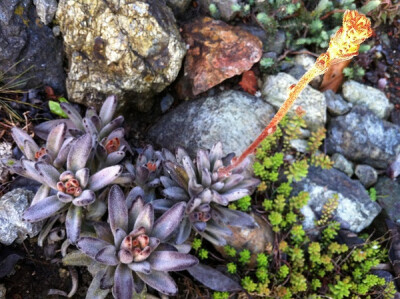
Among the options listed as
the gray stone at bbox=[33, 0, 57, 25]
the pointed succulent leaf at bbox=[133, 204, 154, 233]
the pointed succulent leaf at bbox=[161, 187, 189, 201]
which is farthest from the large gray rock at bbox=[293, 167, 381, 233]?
the gray stone at bbox=[33, 0, 57, 25]

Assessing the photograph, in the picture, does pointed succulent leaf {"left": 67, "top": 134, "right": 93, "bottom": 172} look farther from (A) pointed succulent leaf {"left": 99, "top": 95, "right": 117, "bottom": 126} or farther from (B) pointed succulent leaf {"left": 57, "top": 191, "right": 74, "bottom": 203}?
→ (A) pointed succulent leaf {"left": 99, "top": 95, "right": 117, "bottom": 126}

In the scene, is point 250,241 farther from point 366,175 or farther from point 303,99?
point 303,99

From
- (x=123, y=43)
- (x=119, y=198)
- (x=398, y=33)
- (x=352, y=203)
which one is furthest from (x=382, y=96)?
(x=119, y=198)

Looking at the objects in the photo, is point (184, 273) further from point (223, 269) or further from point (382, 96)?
point (382, 96)

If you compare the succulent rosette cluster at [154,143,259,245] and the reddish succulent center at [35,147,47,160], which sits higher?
the reddish succulent center at [35,147,47,160]

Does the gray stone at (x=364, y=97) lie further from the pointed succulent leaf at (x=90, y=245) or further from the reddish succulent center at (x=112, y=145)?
the pointed succulent leaf at (x=90, y=245)

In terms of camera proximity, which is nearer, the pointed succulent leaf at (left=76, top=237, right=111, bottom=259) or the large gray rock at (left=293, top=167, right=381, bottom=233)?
the pointed succulent leaf at (left=76, top=237, right=111, bottom=259)
